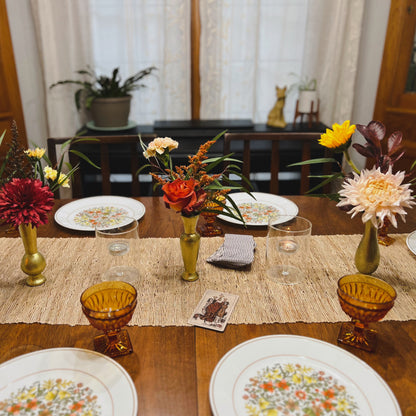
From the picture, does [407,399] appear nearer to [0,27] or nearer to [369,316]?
[369,316]

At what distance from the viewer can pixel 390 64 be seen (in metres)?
2.36

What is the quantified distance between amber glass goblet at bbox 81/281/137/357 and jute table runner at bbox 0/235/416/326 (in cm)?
7

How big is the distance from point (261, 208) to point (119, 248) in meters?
0.61

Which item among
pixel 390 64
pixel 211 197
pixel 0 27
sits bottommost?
pixel 211 197

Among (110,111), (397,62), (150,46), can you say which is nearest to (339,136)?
(397,62)

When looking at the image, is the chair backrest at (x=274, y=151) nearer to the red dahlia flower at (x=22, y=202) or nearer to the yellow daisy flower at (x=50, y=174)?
the yellow daisy flower at (x=50, y=174)

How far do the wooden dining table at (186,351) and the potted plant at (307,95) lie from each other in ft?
6.54

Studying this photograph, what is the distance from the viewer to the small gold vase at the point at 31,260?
0.91 m

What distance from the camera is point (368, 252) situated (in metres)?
0.93

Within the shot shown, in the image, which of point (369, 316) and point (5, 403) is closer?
point (5, 403)

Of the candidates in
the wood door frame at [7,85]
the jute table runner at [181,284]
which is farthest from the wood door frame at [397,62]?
the wood door frame at [7,85]

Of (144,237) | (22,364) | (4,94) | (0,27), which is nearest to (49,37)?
(0,27)

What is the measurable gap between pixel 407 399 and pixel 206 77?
2.40 meters

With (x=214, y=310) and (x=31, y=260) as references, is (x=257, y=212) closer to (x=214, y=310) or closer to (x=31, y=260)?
(x=214, y=310)
